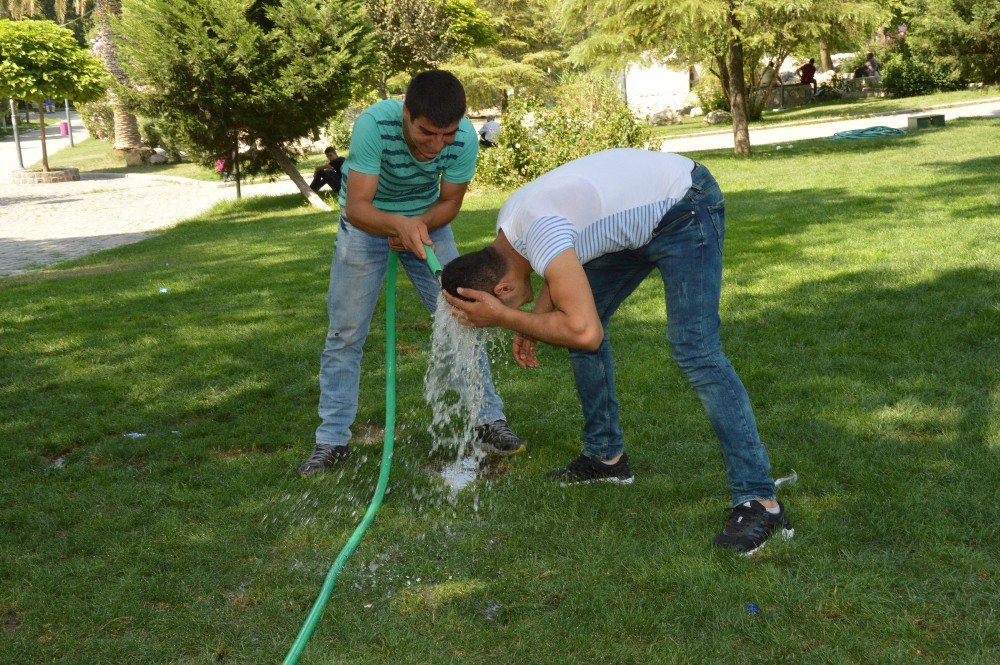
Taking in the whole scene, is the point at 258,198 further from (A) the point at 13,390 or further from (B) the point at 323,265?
(A) the point at 13,390

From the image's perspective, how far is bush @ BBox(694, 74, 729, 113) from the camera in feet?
110

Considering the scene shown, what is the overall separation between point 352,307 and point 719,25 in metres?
13.8

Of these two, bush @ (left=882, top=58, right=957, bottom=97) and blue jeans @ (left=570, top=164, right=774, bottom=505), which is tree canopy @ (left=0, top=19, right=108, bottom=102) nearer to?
blue jeans @ (left=570, top=164, right=774, bottom=505)

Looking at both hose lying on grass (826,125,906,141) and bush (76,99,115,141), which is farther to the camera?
bush (76,99,115,141)

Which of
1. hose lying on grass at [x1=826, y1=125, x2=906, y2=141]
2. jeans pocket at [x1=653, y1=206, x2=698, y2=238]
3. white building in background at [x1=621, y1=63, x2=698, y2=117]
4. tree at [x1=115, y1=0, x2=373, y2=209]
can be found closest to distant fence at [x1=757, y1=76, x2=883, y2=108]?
white building in background at [x1=621, y1=63, x2=698, y2=117]

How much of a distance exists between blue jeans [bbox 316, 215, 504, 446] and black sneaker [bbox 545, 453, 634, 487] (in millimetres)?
607

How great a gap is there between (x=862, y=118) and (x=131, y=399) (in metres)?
23.0

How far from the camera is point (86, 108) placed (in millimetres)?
39906

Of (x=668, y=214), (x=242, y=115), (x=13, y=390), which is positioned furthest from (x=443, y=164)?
(x=242, y=115)

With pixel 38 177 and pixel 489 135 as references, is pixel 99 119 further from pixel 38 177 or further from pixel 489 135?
pixel 489 135

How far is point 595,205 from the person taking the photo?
3.27 meters

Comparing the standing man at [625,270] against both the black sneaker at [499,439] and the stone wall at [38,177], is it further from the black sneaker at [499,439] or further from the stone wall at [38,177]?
the stone wall at [38,177]

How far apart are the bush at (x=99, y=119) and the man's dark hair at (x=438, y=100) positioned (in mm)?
36952

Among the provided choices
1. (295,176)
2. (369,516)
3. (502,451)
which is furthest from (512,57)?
(369,516)
